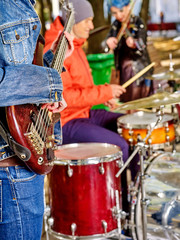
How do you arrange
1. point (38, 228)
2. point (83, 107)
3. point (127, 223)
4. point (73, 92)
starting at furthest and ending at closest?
point (83, 107)
point (73, 92)
point (127, 223)
point (38, 228)

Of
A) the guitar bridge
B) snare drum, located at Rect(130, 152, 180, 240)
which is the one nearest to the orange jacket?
snare drum, located at Rect(130, 152, 180, 240)

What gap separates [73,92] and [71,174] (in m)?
0.81

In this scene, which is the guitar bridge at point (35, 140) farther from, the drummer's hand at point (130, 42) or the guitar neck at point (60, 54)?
the drummer's hand at point (130, 42)

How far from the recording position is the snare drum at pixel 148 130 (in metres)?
2.98

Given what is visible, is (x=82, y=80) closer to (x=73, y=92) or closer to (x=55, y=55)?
(x=73, y=92)

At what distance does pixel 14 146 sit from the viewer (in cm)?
138

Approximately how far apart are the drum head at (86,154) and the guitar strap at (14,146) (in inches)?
40.8

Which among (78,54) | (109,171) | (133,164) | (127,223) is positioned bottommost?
(127,223)

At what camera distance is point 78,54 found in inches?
130

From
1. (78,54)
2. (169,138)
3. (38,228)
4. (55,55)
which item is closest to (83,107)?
(78,54)

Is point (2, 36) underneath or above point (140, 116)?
above

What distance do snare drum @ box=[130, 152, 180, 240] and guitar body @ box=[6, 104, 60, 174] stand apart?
3.63 ft

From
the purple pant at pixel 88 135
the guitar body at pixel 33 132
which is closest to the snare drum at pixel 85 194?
the purple pant at pixel 88 135

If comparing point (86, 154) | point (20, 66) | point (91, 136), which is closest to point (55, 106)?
point (20, 66)
